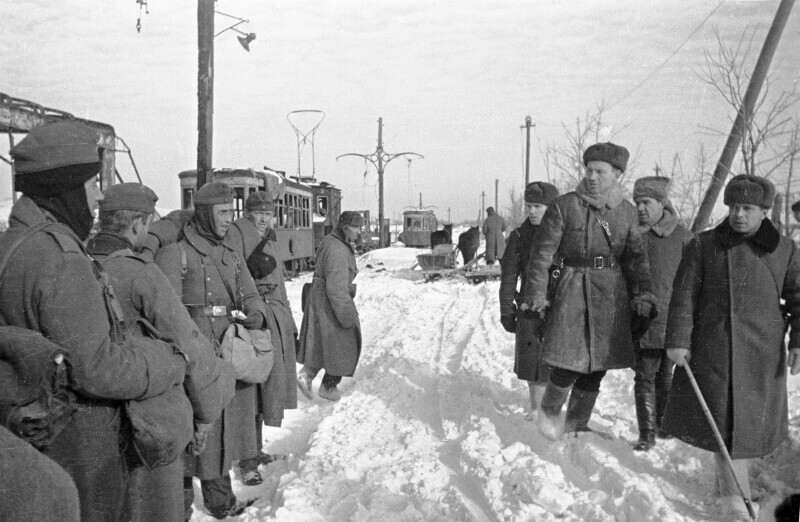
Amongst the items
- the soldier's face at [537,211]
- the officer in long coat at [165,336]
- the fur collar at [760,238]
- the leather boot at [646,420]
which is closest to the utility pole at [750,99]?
the soldier's face at [537,211]

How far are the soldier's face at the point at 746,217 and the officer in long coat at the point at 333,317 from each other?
10.5 ft

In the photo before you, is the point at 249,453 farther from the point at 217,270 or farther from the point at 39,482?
the point at 39,482

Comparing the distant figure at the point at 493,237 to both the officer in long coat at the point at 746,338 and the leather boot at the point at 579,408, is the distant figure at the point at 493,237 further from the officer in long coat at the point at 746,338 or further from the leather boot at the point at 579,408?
the officer in long coat at the point at 746,338

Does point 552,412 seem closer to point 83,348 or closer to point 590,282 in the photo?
point 590,282

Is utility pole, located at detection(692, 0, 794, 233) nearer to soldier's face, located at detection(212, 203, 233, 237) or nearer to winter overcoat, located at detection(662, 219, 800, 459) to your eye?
winter overcoat, located at detection(662, 219, 800, 459)

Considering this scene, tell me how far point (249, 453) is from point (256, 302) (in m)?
0.92

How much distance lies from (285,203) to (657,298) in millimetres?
15209

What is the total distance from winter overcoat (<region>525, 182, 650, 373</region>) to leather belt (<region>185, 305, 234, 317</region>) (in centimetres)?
193

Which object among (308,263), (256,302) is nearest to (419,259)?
(308,263)

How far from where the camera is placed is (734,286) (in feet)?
10.3

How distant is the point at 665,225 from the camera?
443 centimetres

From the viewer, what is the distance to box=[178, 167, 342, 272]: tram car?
15.4 metres

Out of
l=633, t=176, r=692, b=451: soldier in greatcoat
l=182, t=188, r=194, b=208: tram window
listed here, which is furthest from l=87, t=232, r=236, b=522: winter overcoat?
l=182, t=188, r=194, b=208: tram window

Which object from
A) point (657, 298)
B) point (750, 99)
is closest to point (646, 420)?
point (657, 298)
